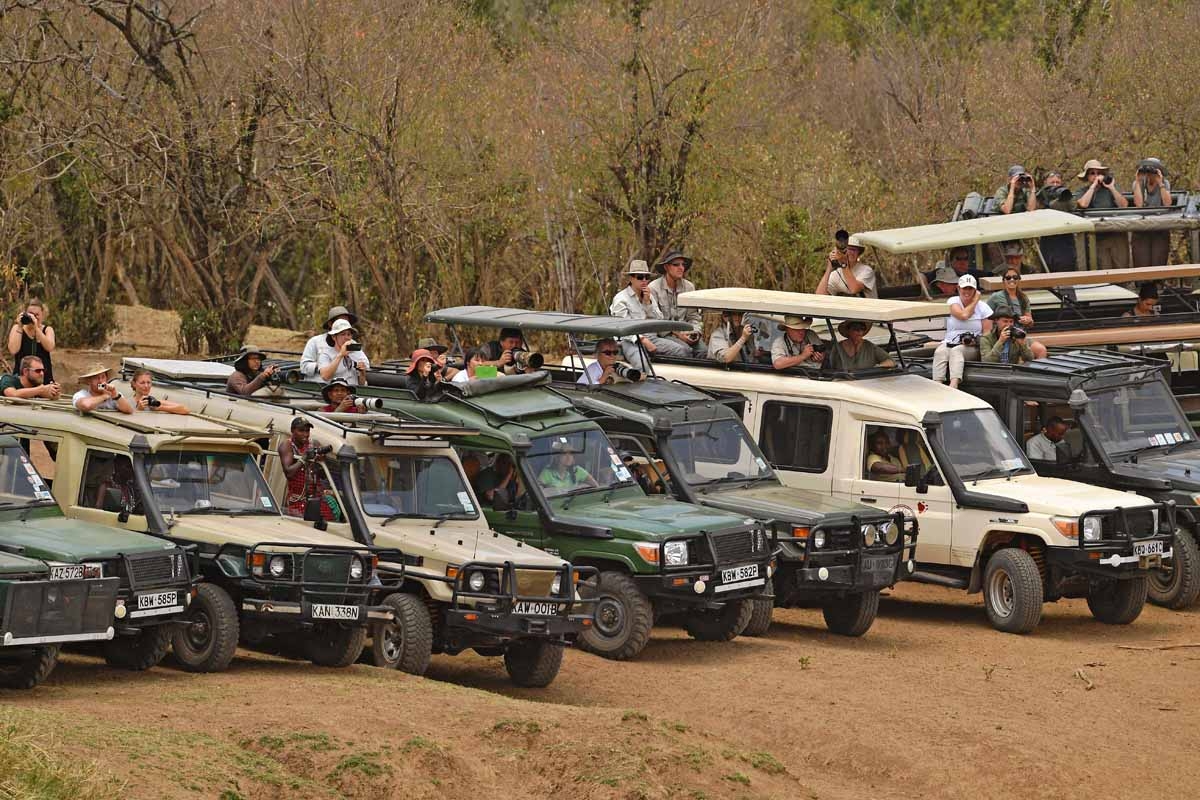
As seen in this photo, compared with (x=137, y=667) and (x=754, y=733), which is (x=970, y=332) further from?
(x=137, y=667)

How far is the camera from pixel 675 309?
70.6ft

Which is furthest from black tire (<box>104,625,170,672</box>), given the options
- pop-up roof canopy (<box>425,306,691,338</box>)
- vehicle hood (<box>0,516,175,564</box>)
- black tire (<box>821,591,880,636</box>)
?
black tire (<box>821,591,880,636</box>)

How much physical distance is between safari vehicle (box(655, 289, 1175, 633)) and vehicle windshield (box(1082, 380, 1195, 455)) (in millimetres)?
915

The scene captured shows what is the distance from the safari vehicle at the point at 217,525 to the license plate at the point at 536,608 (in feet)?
3.02

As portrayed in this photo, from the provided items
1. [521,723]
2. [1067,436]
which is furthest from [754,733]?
[1067,436]

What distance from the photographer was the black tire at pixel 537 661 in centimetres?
1507

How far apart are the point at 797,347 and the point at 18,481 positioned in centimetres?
823

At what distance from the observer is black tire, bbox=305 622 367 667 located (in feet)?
47.4

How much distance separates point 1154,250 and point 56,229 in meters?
17.9

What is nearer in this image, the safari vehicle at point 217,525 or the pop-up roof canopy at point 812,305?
the safari vehicle at point 217,525

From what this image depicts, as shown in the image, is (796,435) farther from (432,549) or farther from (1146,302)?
(1146,302)

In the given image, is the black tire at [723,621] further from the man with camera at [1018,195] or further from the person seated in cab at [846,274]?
the man with camera at [1018,195]

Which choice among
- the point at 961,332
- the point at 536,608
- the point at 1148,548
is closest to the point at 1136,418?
the point at 961,332

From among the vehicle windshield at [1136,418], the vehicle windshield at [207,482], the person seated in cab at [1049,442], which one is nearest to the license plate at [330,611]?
the vehicle windshield at [207,482]
